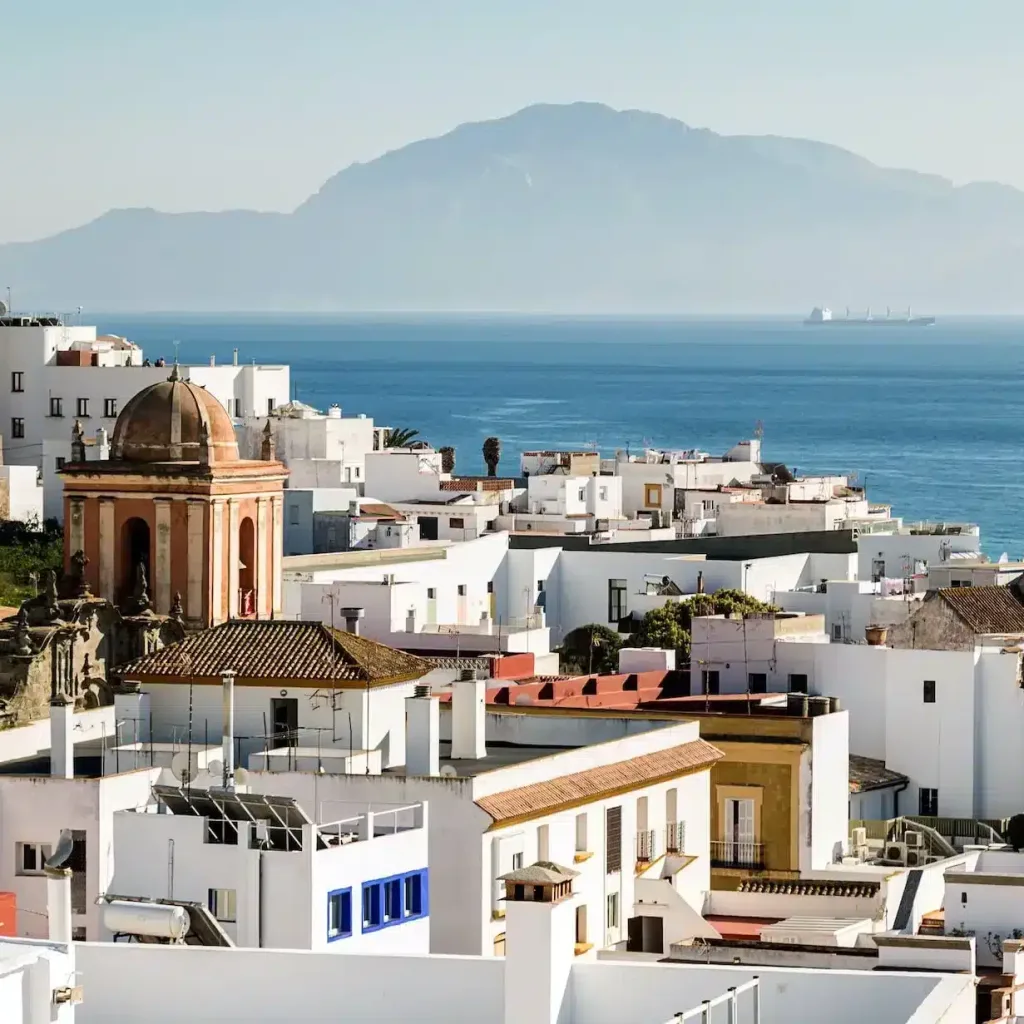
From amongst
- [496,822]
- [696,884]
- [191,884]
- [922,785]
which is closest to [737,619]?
[922,785]

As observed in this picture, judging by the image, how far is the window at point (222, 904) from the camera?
927 inches

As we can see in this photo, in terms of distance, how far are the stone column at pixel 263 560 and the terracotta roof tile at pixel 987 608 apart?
8823 millimetres

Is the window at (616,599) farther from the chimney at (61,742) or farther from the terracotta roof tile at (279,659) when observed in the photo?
the chimney at (61,742)

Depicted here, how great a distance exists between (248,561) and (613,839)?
A: 48.5 ft

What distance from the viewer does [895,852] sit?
1399 inches

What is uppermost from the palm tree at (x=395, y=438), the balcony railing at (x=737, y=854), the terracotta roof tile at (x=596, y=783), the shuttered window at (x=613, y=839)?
the palm tree at (x=395, y=438)

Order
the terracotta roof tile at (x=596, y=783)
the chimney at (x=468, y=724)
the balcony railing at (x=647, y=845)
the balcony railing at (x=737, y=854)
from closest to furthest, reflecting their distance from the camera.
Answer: the terracotta roof tile at (x=596, y=783)
the chimney at (x=468, y=724)
the balcony railing at (x=647, y=845)
the balcony railing at (x=737, y=854)

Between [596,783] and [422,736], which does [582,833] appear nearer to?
[596,783]

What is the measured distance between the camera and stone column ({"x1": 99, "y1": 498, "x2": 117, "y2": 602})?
137ft

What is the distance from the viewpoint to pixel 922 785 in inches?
1590

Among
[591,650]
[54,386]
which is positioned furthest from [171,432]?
[54,386]

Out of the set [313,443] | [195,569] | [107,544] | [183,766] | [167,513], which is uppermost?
[313,443]

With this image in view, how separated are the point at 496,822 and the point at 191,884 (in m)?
3.52

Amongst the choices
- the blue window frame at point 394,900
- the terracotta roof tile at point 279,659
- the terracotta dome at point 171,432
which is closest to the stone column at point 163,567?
the terracotta dome at point 171,432
